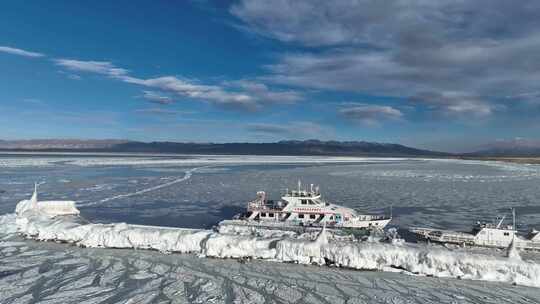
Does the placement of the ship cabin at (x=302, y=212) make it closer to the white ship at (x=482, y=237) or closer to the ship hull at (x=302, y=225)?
the ship hull at (x=302, y=225)

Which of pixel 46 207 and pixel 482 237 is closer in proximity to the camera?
pixel 482 237

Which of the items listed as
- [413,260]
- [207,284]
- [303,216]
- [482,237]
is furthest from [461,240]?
[207,284]

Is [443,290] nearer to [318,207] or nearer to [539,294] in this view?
[539,294]

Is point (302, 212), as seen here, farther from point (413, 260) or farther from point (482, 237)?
point (482, 237)

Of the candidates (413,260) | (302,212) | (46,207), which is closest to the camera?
(413,260)

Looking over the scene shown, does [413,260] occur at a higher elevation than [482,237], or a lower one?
lower

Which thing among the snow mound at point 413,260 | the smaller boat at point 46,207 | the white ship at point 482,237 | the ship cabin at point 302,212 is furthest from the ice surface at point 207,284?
the smaller boat at point 46,207

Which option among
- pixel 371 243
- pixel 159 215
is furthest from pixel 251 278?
pixel 159 215

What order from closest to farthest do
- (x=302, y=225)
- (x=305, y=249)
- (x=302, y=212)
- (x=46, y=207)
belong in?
1. (x=305, y=249)
2. (x=302, y=225)
3. (x=302, y=212)
4. (x=46, y=207)
